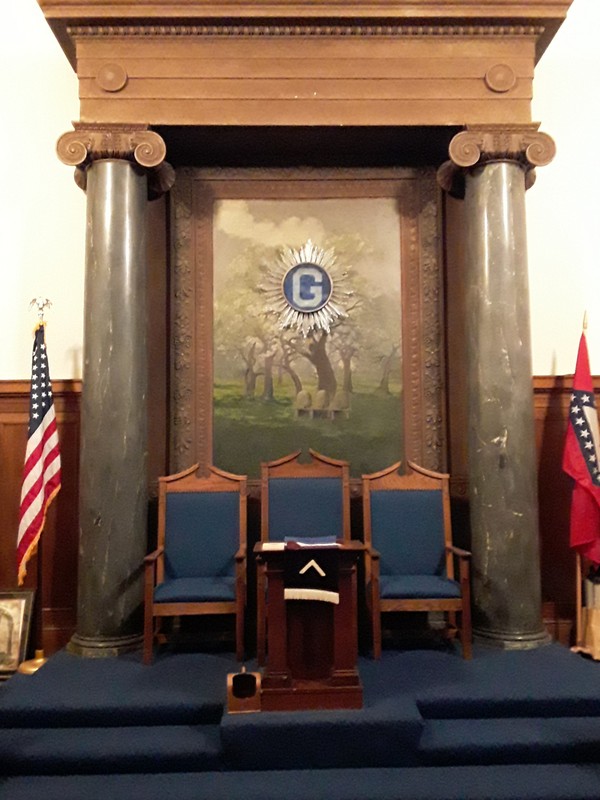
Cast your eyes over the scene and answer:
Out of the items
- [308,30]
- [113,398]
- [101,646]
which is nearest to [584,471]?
[113,398]

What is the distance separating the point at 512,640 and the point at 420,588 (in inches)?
28.5

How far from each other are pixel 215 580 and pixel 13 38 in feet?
14.6

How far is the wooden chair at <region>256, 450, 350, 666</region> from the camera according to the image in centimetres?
479

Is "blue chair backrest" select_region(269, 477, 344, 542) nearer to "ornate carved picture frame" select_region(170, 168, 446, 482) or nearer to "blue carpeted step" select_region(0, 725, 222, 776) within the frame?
"ornate carved picture frame" select_region(170, 168, 446, 482)

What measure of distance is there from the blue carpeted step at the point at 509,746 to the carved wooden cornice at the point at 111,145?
12.3ft

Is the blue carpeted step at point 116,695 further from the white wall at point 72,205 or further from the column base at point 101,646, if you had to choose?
the white wall at point 72,205

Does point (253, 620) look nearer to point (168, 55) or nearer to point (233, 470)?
point (233, 470)

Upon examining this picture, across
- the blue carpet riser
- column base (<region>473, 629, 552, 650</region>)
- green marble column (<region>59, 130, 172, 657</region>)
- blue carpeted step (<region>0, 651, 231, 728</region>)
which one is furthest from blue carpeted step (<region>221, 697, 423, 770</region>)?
green marble column (<region>59, 130, 172, 657</region>)

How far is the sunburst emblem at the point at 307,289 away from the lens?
544 centimetres

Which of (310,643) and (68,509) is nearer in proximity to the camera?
(310,643)

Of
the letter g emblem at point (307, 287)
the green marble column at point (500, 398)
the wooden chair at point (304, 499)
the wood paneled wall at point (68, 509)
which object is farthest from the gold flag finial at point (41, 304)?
the green marble column at point (500, 398)

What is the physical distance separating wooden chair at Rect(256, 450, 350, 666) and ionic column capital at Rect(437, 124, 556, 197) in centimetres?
218

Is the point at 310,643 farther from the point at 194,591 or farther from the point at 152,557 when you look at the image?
the point at 152,557

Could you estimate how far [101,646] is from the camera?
4414 millimetres
